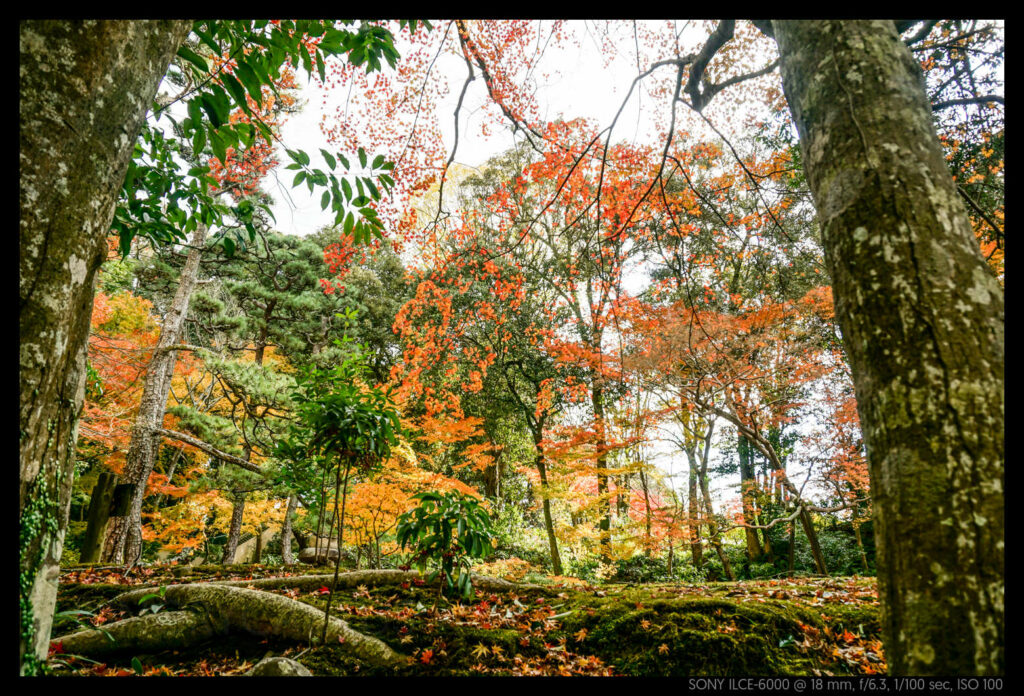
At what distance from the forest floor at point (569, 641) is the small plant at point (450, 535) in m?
0.28

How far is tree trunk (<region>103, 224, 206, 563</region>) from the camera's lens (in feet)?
20.1

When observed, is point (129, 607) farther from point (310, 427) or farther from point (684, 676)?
point (684, 676)

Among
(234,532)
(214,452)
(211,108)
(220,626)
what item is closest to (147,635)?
(220,626)

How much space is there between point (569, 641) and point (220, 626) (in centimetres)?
229

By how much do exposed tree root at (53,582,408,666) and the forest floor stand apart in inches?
2.2

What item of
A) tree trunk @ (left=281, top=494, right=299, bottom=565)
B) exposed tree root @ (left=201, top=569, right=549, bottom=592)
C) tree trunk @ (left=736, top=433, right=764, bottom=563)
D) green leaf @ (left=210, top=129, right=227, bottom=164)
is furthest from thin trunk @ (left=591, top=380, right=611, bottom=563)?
green leaf @ (left=210, top=129, right=227, bottom=164)

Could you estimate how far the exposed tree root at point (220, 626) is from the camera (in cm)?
237

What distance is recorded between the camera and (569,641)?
2.57 m

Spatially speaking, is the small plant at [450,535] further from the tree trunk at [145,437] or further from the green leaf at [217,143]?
the tree trunk at [145,437]

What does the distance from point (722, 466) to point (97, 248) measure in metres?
15.5

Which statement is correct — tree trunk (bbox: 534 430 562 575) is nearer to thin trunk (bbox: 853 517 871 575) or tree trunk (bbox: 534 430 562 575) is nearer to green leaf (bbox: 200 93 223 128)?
thin trunk (bbox: 853 517 871 575)

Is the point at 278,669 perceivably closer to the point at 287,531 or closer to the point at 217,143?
the point at 217,143

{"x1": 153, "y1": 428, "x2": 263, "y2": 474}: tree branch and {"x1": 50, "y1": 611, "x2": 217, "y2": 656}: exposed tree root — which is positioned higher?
{"x1": 153, "y1": 428, "x2": 263, "y2": 474}: tree branch
